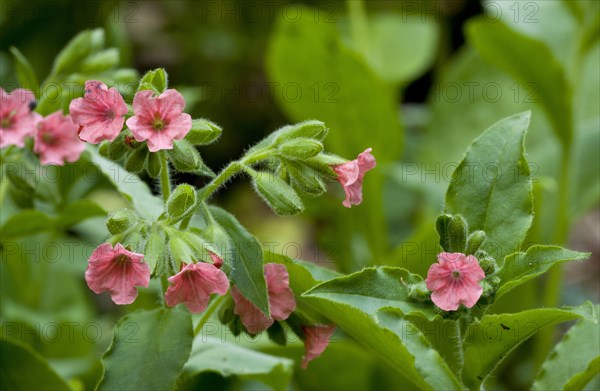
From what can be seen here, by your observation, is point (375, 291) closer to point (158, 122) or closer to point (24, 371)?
point (158, 122)

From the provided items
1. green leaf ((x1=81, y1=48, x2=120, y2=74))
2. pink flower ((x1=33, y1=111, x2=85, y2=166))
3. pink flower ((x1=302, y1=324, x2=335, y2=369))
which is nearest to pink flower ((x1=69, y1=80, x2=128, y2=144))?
pink flower ((x1=33, y1=111, x2=85, y2=166))

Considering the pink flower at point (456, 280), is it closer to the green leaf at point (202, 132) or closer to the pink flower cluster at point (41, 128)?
the green leaf at point (202, 132)

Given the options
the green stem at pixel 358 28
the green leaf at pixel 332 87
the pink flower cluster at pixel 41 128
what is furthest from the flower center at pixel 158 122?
the green stem at pixel 358 28

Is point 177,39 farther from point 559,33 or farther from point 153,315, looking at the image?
point 153,315

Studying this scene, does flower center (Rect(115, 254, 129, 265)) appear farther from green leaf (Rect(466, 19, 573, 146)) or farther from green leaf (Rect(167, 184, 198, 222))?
green leaf (Rect(466, 19, 573, 146))

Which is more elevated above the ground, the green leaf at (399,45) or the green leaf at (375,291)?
the green leaf at (375,291)

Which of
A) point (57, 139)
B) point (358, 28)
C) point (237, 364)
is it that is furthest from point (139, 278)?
point (358, 28)
